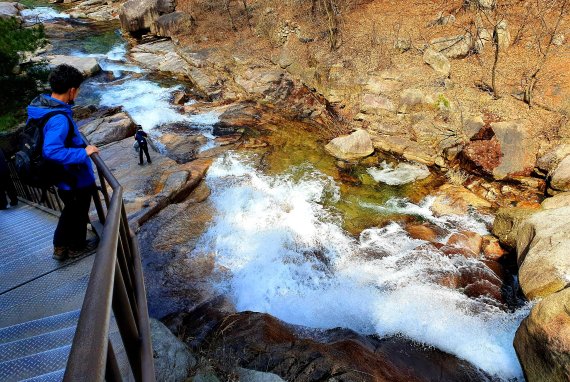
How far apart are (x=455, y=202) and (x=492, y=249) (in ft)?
5.51

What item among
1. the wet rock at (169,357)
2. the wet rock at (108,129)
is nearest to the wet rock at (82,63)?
the wet rock at (108,129)

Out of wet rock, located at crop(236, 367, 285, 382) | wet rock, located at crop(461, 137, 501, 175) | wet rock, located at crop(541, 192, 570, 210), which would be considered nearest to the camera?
wet rock, located at crop(236, 367, 285, 382)

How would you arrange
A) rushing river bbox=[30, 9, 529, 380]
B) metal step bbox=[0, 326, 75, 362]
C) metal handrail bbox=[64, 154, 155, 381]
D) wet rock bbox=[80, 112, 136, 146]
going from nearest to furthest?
metal handrail bbox=[64, 154, 155, 381] < metal step bbox=[0, 326, 75, 362] < rushing river bbox=[30, 9, 529, 380] < wet rock bbox=[80, 112, 136, 146]

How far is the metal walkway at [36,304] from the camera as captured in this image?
2447mm

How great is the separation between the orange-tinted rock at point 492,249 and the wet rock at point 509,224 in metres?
0.12

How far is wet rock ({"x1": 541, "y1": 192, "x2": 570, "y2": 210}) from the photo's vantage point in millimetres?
8266

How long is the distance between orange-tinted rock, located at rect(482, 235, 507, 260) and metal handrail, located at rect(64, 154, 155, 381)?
728cm

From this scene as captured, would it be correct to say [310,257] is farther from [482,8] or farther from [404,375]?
[482,8]

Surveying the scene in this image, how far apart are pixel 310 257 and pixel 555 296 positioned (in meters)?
4.12

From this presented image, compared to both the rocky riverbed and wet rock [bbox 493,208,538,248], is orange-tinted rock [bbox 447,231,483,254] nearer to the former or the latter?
the rocky riverbed

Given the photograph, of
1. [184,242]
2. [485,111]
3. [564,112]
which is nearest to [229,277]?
[184,242]

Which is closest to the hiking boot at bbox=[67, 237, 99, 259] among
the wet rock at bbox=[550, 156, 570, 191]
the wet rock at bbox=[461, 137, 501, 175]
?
the wet rock at bbox=[461, 137, 501, 175]

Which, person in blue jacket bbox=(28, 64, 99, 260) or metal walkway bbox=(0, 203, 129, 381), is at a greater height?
person in blue jacket bbox=(28, 64, 99, 260)

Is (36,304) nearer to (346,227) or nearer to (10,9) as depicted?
(346,227)
